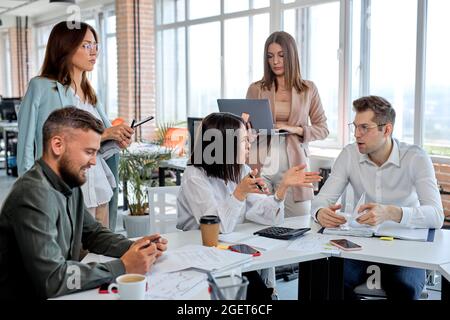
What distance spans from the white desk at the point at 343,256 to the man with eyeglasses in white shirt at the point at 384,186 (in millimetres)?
161

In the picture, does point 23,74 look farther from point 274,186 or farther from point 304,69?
point 274,186

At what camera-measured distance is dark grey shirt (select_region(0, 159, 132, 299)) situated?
1.48 m

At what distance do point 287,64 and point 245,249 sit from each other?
147 centimetres

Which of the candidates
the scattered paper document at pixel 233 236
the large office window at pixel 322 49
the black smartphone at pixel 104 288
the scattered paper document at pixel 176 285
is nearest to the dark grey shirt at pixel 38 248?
the black smartphone at pixel 104 288

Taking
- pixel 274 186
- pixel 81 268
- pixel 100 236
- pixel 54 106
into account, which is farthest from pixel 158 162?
pixel 81 268

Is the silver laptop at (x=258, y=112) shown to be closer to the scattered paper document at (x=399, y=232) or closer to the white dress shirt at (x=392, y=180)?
the white dress shirt at (x=392, y=180)

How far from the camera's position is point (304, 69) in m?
5.79

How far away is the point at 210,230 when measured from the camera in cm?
200

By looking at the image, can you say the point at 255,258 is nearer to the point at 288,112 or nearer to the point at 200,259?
the point at 200,259

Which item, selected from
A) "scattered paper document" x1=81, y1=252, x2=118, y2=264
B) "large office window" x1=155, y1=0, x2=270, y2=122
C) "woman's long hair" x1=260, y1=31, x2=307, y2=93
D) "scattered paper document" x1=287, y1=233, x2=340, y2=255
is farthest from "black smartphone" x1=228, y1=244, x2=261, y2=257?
"large office window" x1=155, y1=0, x2=270, y2=122

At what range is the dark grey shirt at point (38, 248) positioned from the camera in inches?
58.2

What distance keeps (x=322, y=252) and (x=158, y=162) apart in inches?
118

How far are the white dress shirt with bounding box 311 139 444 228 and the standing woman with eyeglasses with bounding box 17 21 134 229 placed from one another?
1045 mm

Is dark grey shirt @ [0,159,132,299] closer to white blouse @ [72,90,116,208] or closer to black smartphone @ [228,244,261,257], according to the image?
black smartphone @ [228,244,261,257]
